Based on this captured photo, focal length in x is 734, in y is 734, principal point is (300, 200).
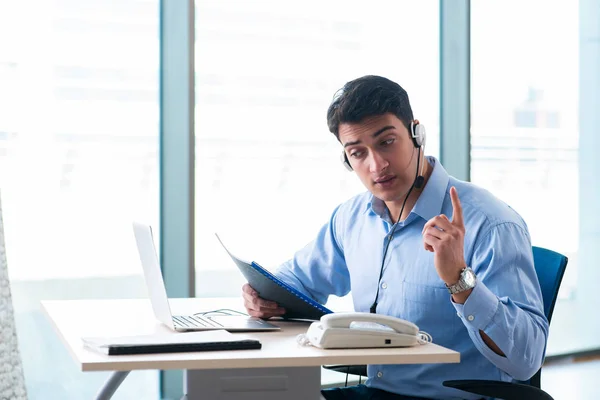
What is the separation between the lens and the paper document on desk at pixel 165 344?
128 centimetres

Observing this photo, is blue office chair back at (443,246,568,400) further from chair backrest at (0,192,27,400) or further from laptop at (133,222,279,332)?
chair backrest at (0,192,27,400)

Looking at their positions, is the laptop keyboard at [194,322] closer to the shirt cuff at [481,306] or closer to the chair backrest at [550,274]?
the shirt cuff at [481,306]

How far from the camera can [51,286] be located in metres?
2.96

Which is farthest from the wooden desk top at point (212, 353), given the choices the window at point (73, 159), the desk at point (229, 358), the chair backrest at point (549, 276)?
the window at point (73, 159)

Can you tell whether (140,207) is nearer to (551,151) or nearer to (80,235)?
(80,235)

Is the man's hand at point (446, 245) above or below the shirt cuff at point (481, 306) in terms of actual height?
above

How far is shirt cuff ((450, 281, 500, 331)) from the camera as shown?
144 cm

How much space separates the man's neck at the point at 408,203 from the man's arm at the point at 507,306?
0.88ft

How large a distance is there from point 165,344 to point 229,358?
0.13m

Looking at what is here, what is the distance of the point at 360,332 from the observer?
1.39m

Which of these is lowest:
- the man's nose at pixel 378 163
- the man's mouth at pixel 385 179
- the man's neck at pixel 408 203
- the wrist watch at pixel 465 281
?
the wrist watch at pixel 465 281

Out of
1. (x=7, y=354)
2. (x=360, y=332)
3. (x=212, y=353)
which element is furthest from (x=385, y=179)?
(x=7, y=354)

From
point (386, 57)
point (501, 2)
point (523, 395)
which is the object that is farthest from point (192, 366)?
point (501, 2)

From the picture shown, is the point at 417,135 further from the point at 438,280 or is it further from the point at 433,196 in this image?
the point at 438,280
